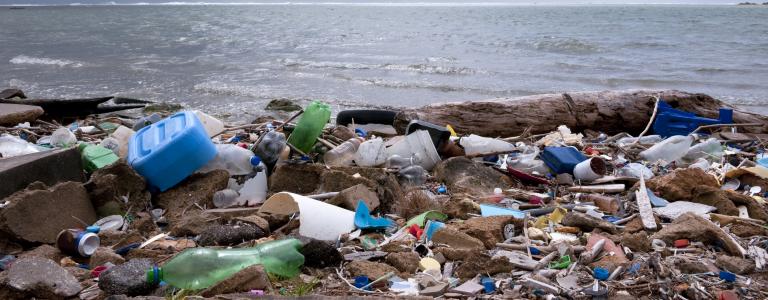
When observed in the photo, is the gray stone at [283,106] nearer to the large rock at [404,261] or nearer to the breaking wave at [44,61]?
the large rock at [404,261]

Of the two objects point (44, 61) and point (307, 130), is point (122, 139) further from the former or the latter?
point (44, 61)

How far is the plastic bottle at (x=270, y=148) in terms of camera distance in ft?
16.0

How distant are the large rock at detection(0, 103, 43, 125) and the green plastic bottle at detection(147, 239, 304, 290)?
4.46 m

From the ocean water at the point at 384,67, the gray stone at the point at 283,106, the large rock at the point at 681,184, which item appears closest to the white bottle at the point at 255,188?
the large rock at the point at 681,184

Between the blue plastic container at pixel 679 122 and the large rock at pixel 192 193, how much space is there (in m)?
4.87

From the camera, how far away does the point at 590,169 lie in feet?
16.1

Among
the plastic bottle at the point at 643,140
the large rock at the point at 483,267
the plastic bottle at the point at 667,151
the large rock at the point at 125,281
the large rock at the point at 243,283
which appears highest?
the large rock at the point at 243,283

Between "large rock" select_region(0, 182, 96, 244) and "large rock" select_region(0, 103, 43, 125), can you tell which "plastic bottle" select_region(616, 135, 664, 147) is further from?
"large rock" select_region(0, 103, 43, 125)

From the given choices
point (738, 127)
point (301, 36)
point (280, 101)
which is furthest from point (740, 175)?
point (301, 36)

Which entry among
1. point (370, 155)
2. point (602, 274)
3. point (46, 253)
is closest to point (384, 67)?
point (370, 155)

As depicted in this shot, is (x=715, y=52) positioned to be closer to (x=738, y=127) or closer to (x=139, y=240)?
(x=738, y=127)

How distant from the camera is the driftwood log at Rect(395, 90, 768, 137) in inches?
271

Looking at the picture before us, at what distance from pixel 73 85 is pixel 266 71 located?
15.7ft

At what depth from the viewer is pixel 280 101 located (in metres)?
10.9
